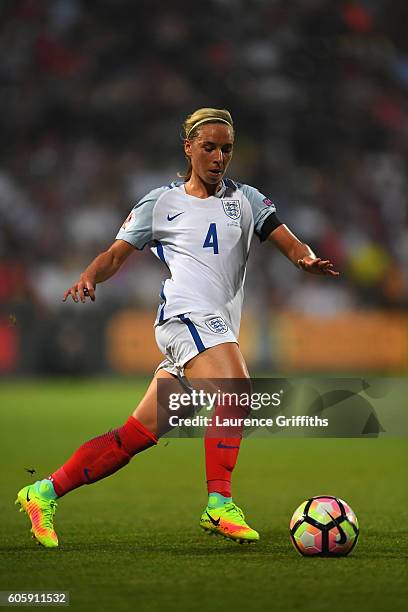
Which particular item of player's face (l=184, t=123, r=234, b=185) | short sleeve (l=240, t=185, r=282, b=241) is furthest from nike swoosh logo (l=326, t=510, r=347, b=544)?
player's face (l=184, t=123, r=234, b=185)

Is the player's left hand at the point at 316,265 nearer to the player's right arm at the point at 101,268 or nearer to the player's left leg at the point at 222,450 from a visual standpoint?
the player's left leg at the point at 222,450

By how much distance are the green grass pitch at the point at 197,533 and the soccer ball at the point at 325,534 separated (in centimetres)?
6

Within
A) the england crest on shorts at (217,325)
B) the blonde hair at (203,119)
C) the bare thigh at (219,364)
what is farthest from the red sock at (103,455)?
the blonde hair at (203,119)

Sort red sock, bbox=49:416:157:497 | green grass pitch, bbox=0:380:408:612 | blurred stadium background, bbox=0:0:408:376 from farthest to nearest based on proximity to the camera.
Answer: blurred stadium background, bbox=0:0:408:376
red sock, bbox=49:416:157:497
green grass pitch, bbox=0:380:408:612

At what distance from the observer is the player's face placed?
5082 millimetres

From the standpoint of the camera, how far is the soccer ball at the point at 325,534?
4.68m

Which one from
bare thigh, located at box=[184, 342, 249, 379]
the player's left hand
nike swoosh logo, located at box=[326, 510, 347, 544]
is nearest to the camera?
nike swoosh logo, located at box=[326, 510, 347, 544]

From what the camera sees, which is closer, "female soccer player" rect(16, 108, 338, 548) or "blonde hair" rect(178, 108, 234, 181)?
"female soccer player" rect(16, 108, 338, 548)

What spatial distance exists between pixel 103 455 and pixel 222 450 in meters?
0.54

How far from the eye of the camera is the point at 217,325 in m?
5.01

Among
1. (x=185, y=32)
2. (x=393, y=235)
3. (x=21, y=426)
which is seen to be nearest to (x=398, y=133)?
(x=393, y=235)

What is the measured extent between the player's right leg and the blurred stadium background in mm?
13665

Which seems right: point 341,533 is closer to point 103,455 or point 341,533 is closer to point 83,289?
point 103,455

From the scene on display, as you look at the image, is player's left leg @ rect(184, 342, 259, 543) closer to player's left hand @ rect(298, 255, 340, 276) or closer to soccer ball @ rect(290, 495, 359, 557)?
soccer ball @ rect(290, 495, 359, 557)
